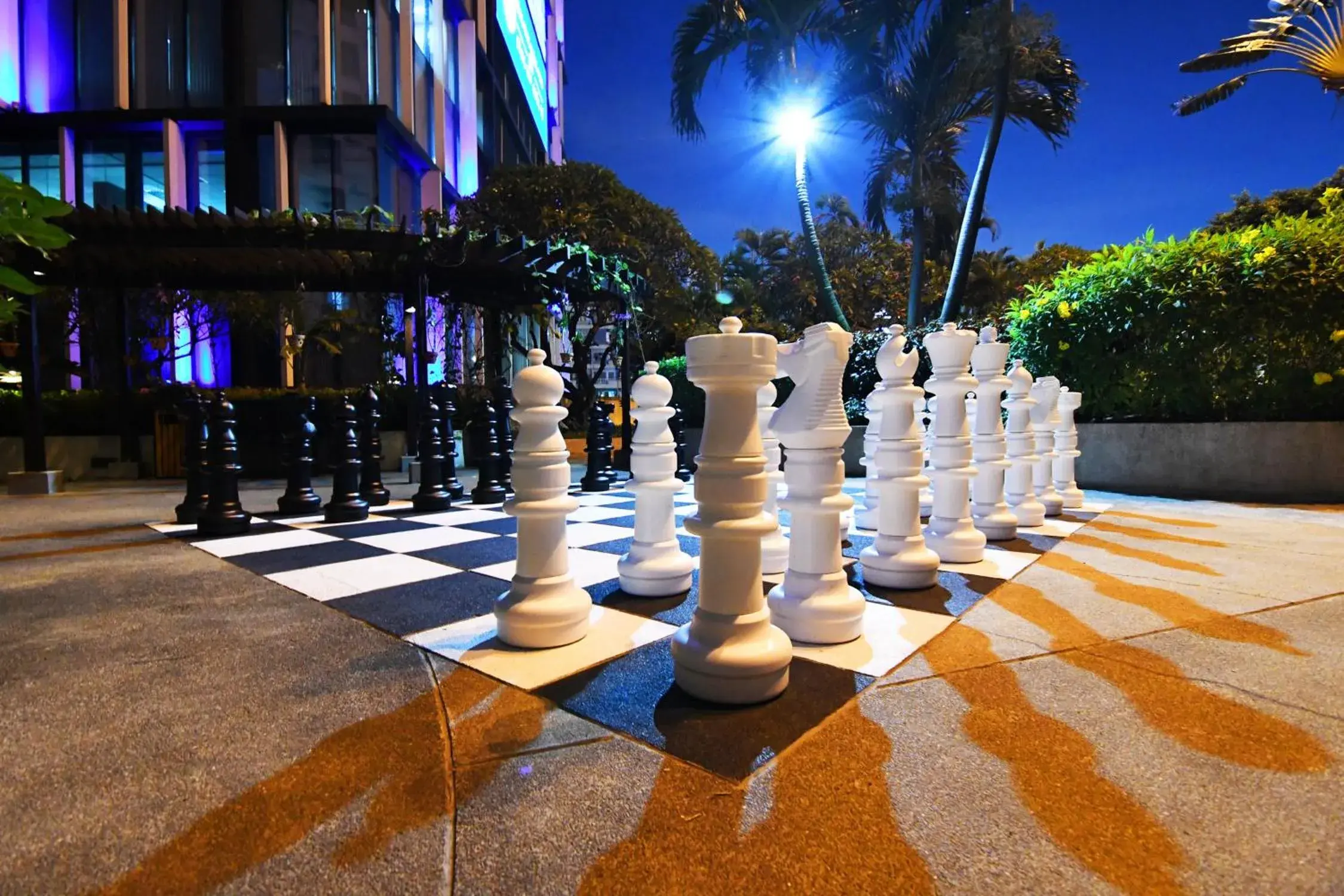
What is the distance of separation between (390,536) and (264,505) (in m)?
1.86

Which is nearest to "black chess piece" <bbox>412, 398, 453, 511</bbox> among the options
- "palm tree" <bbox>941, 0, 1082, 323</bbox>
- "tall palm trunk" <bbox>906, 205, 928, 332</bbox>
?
"palm tree" <bbox>941, 0, 1082, 323</bbox>

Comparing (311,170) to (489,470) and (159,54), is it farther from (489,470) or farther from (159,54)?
(489,470)

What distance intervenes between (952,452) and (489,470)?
8.99 ft

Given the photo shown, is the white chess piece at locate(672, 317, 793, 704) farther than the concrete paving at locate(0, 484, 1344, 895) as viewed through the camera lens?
Yes

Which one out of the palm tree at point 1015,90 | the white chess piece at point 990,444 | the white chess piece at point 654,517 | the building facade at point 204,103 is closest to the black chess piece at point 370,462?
the white chess piece at point 654,517

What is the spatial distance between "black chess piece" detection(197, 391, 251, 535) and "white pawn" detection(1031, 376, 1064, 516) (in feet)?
12.2

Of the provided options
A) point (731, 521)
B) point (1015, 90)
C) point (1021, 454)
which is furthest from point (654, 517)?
point (1015, 90)

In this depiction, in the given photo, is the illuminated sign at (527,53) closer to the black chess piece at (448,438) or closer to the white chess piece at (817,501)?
the black chess piece at (448,438)

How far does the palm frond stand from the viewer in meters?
11.6

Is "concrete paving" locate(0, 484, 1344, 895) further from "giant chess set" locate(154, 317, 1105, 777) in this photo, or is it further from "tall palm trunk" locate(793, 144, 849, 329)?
"tall palm trunk" locate(793, 144, 849, 329)

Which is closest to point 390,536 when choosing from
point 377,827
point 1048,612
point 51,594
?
point 51,594

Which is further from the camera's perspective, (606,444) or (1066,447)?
(606,444)

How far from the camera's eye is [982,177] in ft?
24.9

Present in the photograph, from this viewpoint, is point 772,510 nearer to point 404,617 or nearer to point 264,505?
point 404,617
